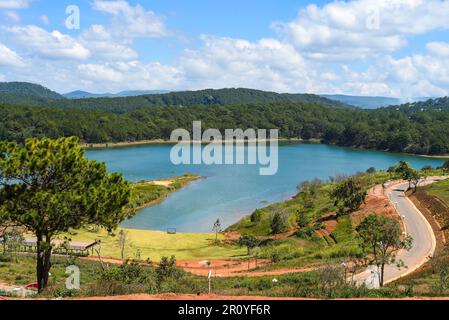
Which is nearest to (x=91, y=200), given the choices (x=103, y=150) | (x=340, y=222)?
(x=340, y=222)

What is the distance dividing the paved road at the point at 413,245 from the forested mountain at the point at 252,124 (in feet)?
283

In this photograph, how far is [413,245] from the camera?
1175 inches

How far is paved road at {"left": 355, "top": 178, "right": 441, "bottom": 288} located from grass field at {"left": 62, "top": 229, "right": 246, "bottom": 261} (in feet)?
40.4

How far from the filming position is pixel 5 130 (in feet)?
416

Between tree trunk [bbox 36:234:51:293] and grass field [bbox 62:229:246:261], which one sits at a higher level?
tree trunk [bbox 36:234:51:293]

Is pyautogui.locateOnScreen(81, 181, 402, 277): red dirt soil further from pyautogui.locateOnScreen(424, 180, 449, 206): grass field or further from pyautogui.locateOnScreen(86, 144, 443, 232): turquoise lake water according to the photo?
pyautogui.locateOnScreen(86, 144, 443, 232): turquoise lake water

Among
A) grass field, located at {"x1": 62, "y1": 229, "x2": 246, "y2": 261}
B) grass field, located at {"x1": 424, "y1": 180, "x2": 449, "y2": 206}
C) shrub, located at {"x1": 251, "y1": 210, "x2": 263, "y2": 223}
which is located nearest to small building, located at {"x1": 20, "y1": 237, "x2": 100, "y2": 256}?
grass field, located at {"x1": 62, "y1": 229, "x2": 246, "y2": 261}

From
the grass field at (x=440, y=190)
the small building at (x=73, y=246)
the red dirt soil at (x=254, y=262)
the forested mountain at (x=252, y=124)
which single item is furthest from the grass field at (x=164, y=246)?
the forested mountain at (x=252, y=124)

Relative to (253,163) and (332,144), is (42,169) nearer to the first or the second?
(253,163)

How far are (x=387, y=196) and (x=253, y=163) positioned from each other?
55.9 metres

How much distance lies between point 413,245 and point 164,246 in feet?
62.2

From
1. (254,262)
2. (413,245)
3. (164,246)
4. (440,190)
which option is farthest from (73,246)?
(440,190)

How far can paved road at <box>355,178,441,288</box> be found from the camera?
22.6m

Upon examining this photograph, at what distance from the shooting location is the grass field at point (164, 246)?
34906 mm
